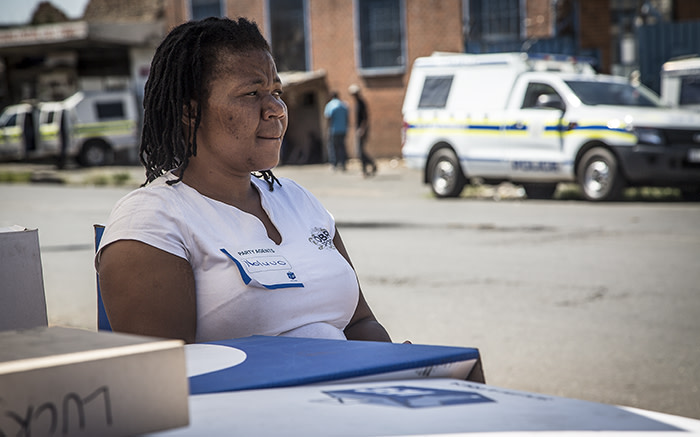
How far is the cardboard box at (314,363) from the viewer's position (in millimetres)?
1363

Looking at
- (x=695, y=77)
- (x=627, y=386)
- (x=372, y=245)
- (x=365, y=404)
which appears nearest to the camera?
(x=365, y=404)

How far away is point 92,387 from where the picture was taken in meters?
0.99

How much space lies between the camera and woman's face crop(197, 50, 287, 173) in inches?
92.7

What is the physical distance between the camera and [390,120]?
91.1ft

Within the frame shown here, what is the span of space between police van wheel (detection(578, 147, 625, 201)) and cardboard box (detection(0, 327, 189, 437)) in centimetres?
1367

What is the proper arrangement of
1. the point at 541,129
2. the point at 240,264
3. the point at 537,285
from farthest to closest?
the point at 541,129 < the point at 537,285 < the point at 240,264

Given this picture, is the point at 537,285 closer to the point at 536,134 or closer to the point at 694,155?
the point at 694,155

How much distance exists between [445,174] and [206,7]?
16.5 m

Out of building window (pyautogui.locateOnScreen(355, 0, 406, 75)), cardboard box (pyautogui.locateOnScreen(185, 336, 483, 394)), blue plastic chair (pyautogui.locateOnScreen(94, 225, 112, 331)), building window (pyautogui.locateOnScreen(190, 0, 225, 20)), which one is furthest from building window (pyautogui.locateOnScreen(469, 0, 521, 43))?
cardboard box (pyautogui.locateOnScreen(185, 336, 483, 394))

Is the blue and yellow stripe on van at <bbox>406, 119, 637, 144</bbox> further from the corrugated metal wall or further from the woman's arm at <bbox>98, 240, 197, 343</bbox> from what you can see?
the woman's arm at <bbox>98, 240, 197, 343</bbox>

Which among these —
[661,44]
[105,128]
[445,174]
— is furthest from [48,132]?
[661,44]

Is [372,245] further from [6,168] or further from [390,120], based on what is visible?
[6,168]

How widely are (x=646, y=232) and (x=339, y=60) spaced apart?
18.9 metres

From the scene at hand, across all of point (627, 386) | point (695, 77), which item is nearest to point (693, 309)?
point (627, 386)
